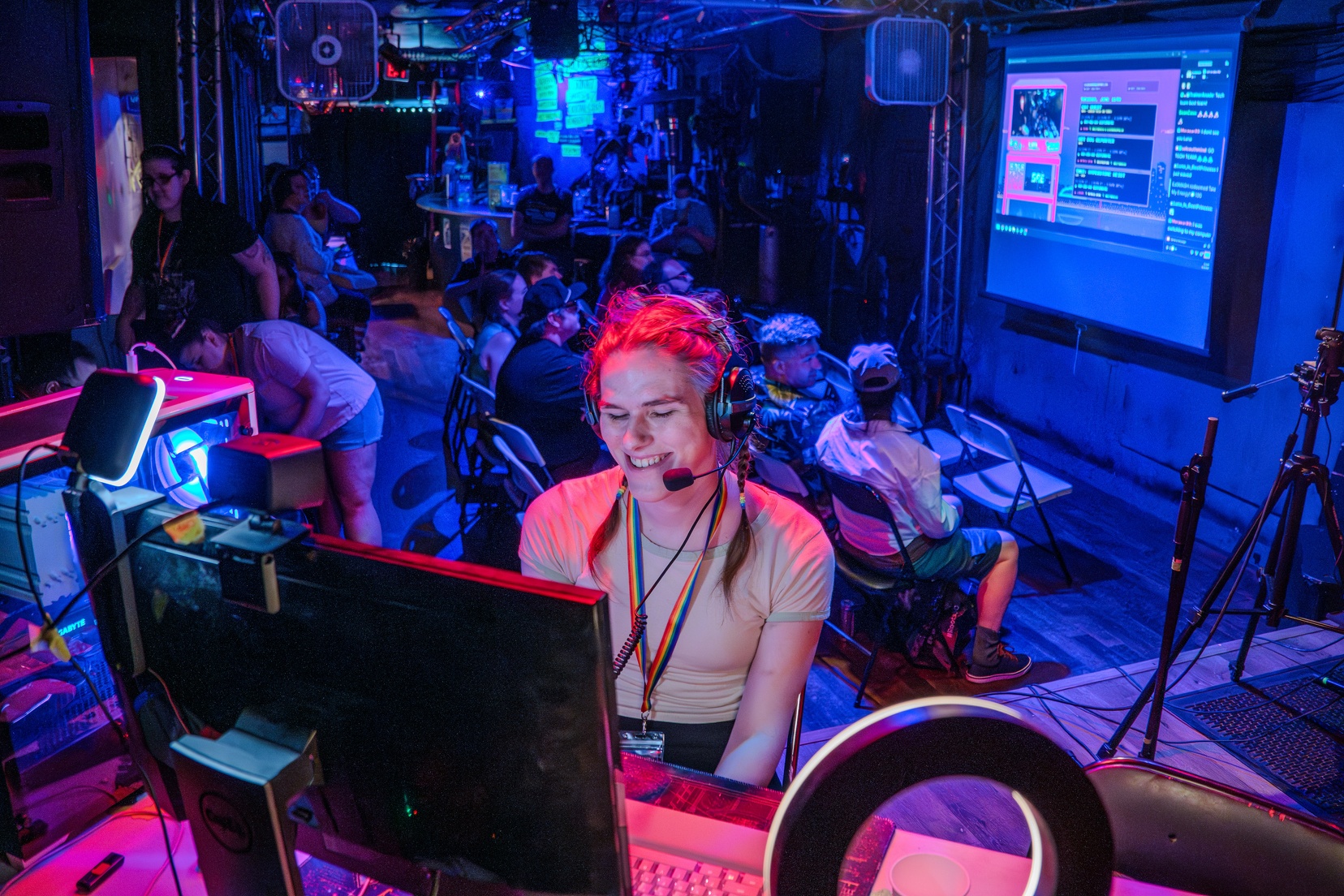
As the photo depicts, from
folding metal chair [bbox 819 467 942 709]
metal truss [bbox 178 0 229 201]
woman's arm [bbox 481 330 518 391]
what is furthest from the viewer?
metal truss [bbox 178 0 229 201]

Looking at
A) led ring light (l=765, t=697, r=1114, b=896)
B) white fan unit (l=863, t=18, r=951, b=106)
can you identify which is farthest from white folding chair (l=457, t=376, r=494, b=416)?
led ring light (l=765, t=697, r=1114, b=896)

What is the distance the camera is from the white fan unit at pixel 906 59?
5992 millimetres

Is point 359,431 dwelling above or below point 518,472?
above

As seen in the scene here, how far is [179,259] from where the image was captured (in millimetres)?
4176

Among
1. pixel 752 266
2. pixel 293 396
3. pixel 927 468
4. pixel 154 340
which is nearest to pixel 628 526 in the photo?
pixel 927 468

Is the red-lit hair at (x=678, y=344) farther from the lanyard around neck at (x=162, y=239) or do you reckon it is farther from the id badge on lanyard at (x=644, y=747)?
the lanyard around neck at (x=162, y=239)

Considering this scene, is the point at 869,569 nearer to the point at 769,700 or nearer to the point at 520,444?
the point at 520,444

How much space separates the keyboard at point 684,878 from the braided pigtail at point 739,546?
0.58 meters

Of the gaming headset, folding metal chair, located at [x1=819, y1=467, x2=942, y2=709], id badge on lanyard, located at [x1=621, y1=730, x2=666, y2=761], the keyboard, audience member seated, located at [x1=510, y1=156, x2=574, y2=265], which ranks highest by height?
audience member seated, located at [x1=510, y1=156, x2=574, y2=265]

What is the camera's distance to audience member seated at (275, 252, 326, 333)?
5680 mm

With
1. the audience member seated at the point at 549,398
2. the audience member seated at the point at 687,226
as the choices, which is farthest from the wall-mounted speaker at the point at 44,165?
the audience member seated at the point at 687,226

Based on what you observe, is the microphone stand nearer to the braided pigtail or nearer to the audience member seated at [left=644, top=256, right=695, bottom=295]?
the braided pigtail

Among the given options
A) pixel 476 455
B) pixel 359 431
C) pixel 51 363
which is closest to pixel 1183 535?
pixel 359 431

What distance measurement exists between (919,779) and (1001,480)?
12.1 ft
